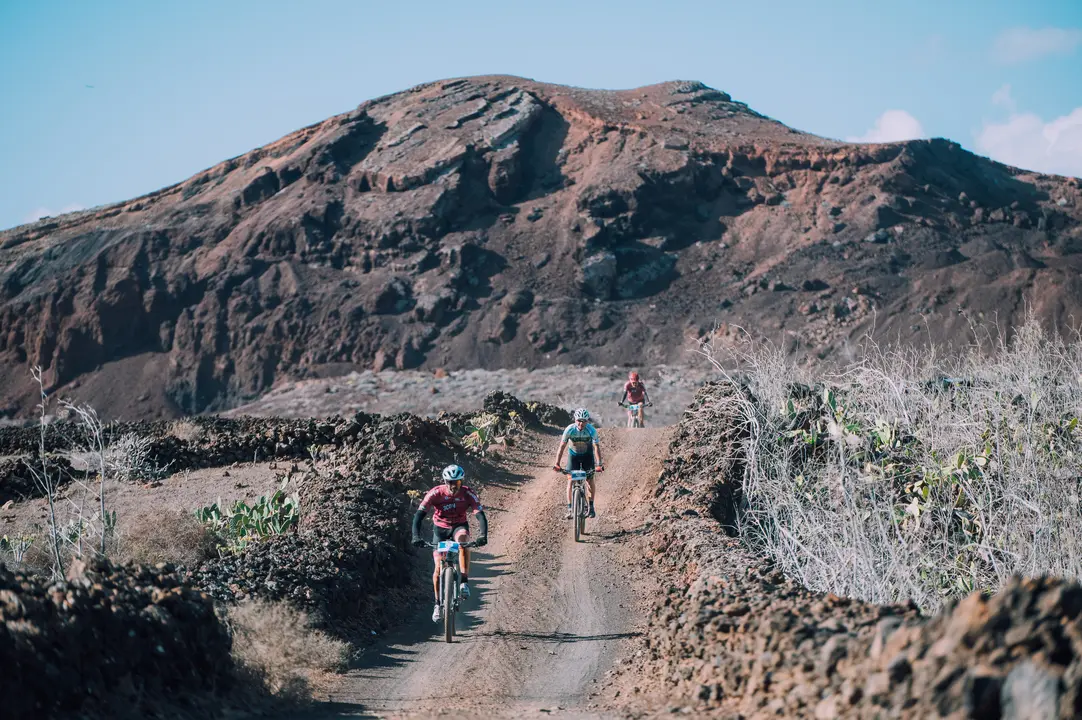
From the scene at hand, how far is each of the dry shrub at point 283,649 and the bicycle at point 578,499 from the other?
5212mm

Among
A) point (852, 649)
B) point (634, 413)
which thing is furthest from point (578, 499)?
point (634, 413)

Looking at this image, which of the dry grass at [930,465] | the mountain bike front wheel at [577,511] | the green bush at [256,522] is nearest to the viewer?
the green bush at [256,522]

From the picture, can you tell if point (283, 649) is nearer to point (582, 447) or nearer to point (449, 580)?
point (449, 580)

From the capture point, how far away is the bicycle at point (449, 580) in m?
9.68

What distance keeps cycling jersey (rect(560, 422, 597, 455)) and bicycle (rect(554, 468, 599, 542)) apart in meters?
0.32

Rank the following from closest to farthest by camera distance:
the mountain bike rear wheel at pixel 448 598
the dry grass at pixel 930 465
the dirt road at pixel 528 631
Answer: the dirt road at pixel 528 631 < the mountain bike rear wheel at pixel 448 598 < the dry grass at pixel 930 465

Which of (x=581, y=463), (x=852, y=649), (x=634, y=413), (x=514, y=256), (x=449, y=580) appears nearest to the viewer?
(x=852, y=649)

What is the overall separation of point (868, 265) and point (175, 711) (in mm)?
47681

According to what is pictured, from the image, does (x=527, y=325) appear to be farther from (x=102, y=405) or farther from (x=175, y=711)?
(x=175, y=711)

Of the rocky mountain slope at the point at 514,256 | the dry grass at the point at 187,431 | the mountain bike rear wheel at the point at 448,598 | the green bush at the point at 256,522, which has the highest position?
the rocky mountain slope at the point at 514,256

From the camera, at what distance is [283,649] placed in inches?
328

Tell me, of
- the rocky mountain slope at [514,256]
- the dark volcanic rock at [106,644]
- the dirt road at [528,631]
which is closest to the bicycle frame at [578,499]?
the dirt road at [528,631]

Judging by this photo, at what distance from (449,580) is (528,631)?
1.12 meters

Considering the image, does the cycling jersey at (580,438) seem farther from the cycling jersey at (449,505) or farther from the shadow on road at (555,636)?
the shadow on road at (555,636)
